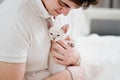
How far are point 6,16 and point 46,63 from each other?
11.7 inches

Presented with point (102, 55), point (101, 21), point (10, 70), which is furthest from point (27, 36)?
point (101, 21)

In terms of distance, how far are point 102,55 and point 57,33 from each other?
533 mm

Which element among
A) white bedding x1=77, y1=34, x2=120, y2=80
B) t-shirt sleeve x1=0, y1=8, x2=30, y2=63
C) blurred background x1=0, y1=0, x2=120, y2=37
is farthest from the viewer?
blurred background x1=0, y1=0, x2=120, y2=37

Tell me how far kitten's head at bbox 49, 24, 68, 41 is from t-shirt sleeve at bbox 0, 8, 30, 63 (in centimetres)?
17

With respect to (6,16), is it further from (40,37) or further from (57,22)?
(57,22)

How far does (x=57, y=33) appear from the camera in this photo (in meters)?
1.13

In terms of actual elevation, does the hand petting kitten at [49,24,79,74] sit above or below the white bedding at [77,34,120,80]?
above

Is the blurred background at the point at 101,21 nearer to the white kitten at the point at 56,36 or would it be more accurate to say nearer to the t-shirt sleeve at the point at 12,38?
the white kitten at the point at 56,36

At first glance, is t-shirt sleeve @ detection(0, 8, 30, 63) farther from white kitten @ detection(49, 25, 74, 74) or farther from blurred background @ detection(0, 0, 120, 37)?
blurred background @ detection(0, 0, 120, 37)

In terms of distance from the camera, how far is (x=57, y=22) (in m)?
1.17

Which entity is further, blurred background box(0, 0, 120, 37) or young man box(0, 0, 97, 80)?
blurred background box(0, 0, 120, 37)

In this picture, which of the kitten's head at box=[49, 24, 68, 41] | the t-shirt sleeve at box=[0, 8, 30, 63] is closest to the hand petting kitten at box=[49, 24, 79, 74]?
the kitten's head at box=[49, 24, 68, 41]

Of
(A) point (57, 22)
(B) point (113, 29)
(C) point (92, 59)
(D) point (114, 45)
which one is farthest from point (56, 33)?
(B) point (113, 29)

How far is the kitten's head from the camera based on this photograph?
3.59 feet
